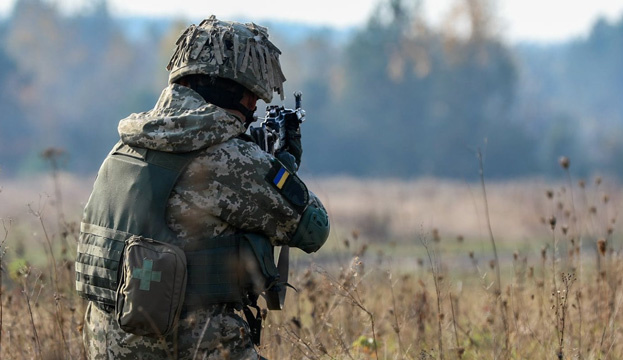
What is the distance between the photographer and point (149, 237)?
11.0ft

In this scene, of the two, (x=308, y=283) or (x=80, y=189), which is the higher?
(x=80, y=189)

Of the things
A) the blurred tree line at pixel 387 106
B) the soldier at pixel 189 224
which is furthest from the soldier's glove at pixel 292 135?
the blurred tree line at pixel 387 106

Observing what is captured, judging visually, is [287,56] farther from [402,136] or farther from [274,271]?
[274,271]

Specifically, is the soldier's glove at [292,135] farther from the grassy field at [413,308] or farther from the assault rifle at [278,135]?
the grassy field at [413,308]

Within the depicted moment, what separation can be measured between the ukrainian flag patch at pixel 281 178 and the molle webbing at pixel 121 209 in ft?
1.13

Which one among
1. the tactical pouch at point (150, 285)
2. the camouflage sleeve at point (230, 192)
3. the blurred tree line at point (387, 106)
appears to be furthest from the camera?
the blurred tree line at point (387, 106)

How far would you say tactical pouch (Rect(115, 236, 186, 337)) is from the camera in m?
3.28

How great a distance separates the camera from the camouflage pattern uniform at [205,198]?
338 cm

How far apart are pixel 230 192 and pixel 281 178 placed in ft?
0.71

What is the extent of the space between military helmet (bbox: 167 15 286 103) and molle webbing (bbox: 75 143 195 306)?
0.41 metres

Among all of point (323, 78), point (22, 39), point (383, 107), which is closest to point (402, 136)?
point (383, 107)

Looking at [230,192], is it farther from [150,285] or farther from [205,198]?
[150,285]

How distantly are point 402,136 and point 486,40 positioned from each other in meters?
9.05

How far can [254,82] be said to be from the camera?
12.0 feet
